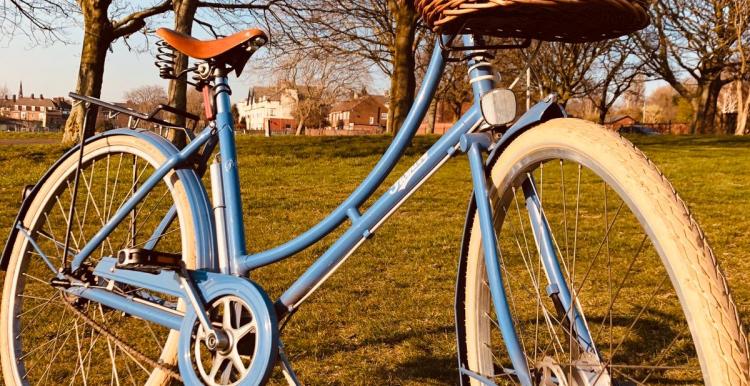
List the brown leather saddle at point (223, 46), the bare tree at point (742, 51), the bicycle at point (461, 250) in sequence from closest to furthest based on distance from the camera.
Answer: the bicycle at point (461, 250) → the brown leather saddle at point (223, 46) → the bare tree at point (742, 51)

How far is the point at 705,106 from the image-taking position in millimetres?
31969

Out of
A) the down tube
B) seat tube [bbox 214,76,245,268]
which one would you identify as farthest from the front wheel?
seat tube [bbox 214,76,245,268]

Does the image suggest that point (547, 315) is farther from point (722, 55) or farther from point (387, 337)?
point (722, 55)

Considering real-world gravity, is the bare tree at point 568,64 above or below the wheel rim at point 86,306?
above

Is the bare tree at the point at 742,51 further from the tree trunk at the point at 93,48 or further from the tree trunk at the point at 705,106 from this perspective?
the tree trunk at the point at 93,48

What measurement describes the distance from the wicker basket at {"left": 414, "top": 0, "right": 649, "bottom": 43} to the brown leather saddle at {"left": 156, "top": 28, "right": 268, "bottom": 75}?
852 millimetres

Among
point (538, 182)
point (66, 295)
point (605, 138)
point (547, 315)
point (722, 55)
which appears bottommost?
point (66, 295)

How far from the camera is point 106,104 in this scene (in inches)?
98.7

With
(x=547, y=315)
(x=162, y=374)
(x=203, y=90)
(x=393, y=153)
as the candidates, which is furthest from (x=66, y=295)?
(x=547, y=315)

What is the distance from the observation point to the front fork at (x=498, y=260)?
63.0 inches

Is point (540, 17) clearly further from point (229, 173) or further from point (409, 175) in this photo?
point (229, 173)

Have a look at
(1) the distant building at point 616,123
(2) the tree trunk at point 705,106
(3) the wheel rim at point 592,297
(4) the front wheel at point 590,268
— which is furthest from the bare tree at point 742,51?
(4) the front wheel at point 590,268

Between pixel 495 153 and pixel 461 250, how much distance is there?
1.14 feet

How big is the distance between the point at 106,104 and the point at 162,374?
1000mm
